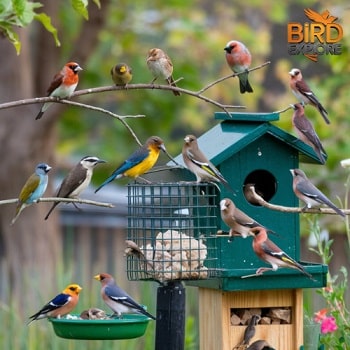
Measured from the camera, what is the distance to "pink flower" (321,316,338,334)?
4992mm

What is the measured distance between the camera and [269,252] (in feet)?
15.3

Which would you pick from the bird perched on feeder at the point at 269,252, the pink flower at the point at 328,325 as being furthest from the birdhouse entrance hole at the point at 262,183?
the pink flower at the point at 328,325

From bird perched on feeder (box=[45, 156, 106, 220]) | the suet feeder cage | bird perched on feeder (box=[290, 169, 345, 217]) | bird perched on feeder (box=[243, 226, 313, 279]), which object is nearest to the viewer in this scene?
bird perched on feeder (box=[243, 226, 313, 279])

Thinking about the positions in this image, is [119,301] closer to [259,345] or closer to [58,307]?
[58,307]

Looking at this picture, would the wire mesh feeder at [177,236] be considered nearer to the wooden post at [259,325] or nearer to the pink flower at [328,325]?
the wooden post at [259,325]

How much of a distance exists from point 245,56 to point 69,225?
14340 mm

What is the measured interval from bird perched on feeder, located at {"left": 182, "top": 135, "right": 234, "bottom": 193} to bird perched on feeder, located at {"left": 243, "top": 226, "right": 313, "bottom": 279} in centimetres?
→ 35

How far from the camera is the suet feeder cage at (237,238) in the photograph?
498 cm

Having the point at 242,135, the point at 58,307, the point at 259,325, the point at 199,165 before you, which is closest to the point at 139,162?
the point at 199,165

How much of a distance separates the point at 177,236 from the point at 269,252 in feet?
1.99

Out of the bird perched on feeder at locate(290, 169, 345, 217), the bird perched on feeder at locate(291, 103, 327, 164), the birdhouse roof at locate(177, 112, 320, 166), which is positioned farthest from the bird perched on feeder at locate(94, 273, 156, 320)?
the bird perched on feeder at locate(291, 103, 327, 164)

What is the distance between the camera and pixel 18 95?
37.3 ft

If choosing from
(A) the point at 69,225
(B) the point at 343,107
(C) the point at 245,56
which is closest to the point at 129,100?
(B) the point at 343,107

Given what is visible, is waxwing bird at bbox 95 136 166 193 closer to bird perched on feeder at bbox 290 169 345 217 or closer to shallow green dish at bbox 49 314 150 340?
bird perched on feeder at bbox 290 169 345 217
